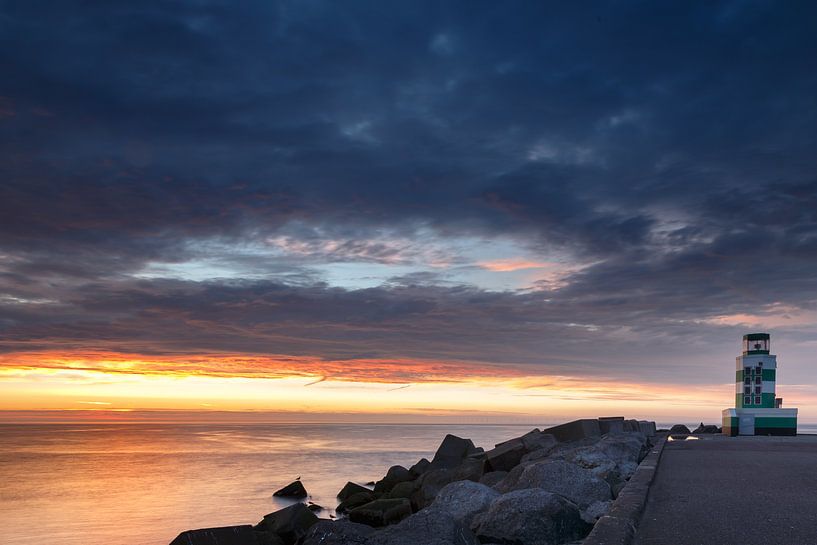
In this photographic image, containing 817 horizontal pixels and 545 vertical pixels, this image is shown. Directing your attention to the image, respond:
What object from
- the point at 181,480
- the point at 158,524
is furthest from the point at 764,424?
the point at 181,480

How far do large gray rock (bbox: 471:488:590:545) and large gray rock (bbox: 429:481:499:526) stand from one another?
1.00 meters

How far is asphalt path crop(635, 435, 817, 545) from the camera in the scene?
5.40 meters

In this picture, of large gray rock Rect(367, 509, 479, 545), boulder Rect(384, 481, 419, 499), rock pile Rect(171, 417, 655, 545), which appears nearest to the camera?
large gray rock Rect(367, 509, 479, 545)

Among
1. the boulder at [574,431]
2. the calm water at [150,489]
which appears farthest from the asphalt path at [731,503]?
the calm water at [150,489]

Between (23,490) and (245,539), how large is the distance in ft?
83.8

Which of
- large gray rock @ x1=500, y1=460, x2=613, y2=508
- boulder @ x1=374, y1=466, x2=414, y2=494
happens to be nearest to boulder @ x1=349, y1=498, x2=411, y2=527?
large gray rock @ x1=500, y1=460, x2=613, y2=508

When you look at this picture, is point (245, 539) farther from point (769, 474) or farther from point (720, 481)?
point (769, 474)

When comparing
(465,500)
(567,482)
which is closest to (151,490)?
(465,500)

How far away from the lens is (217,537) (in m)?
7.95

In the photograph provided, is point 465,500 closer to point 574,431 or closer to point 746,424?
point 574,431

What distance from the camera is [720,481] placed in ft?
28.4

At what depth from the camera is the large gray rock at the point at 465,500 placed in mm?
7844

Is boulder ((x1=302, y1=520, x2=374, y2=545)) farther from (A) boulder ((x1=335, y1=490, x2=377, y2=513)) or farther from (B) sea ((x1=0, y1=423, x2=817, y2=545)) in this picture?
(B) sea ((x1=0, y1=423, x2=817, y2=545))

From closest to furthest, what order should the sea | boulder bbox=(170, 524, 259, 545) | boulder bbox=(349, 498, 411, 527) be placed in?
boulder bbox=(170, 524, 259, 545), boulder bbox=(349, 498, 411, 527), the sea
